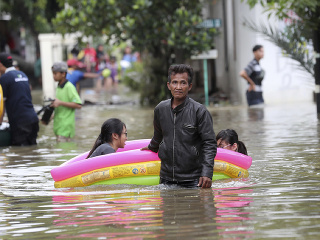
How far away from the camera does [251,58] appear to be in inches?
905

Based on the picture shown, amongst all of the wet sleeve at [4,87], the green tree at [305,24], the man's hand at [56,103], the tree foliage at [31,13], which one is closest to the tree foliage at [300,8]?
the green tree at [305,24]

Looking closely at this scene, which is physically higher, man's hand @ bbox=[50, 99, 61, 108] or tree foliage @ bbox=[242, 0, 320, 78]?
tree foliage @ bbox=[242, 0, 320, 78]

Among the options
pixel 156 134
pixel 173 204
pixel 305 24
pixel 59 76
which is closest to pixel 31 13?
pixel 305 24

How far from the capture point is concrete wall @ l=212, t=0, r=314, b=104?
22.2 m

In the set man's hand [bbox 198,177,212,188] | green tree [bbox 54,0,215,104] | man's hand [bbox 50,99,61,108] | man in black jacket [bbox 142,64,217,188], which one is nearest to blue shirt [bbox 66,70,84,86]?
man's hand [bbox 50,99,61,108]

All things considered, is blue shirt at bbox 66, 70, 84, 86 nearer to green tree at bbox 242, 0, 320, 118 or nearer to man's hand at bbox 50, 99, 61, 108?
man's hand at bbox 50, 99, 61, 108

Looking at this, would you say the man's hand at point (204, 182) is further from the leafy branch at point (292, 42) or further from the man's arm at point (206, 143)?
the leafy branch at point (292, 42)

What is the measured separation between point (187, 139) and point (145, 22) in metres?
15.7

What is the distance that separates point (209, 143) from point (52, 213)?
158cm

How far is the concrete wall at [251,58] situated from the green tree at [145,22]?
143 cm

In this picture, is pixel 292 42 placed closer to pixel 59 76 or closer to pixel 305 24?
pixel 305 24

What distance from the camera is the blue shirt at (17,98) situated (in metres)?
13.3

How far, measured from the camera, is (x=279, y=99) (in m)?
22.4

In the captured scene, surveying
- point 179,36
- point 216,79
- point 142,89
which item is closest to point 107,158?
point 179,36
